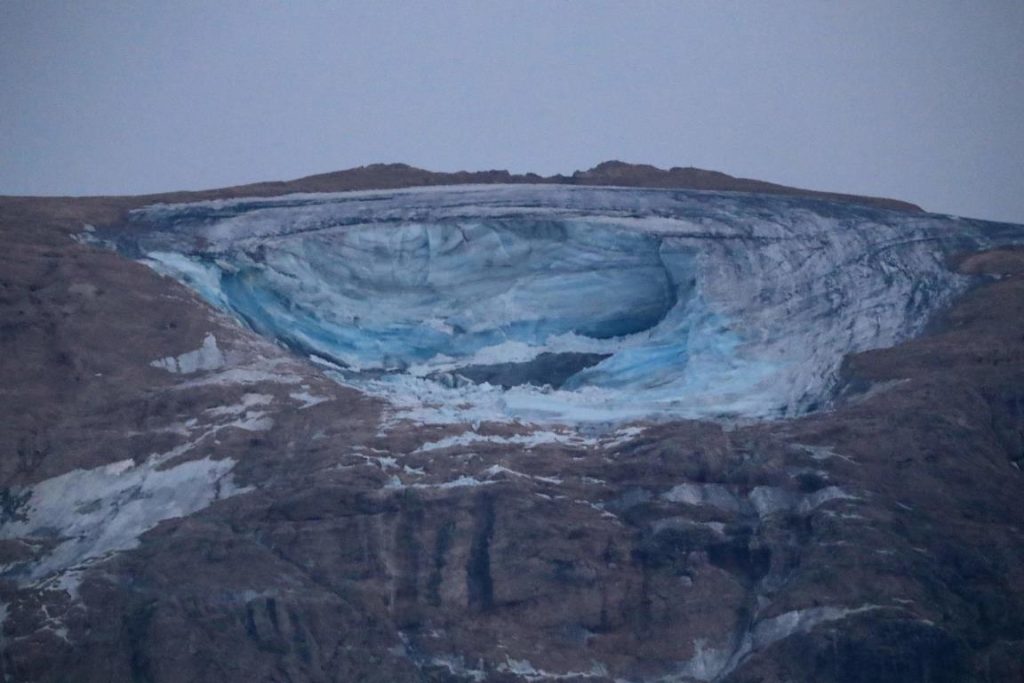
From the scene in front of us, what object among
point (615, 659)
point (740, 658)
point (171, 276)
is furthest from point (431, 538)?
point (171, 276)

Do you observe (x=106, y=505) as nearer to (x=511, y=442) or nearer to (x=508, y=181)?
(x=511, y=442)

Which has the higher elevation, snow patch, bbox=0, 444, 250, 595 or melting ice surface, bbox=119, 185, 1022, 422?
melting ice surface, bbox=119, 185, 1022, 422

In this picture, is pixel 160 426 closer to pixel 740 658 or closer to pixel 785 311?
pixel 740 658

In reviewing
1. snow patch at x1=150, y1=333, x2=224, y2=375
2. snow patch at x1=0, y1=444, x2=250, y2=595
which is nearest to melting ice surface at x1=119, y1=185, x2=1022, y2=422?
snow patch at x1=150, y1=333, x2=224, y2=375

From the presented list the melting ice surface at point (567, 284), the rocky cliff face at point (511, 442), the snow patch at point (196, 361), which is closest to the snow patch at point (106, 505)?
the rocky cliff face at point (511, 442)

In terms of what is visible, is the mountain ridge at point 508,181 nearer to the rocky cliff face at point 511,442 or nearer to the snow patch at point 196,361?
the rocky cliff face at point 511,442

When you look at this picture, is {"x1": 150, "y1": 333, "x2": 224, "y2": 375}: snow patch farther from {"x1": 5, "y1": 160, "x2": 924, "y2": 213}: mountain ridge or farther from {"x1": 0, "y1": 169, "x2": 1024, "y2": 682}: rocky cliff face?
{"x1": 5, "y1": 160, "x2": 924, "y2": 213}: mountain ridge
